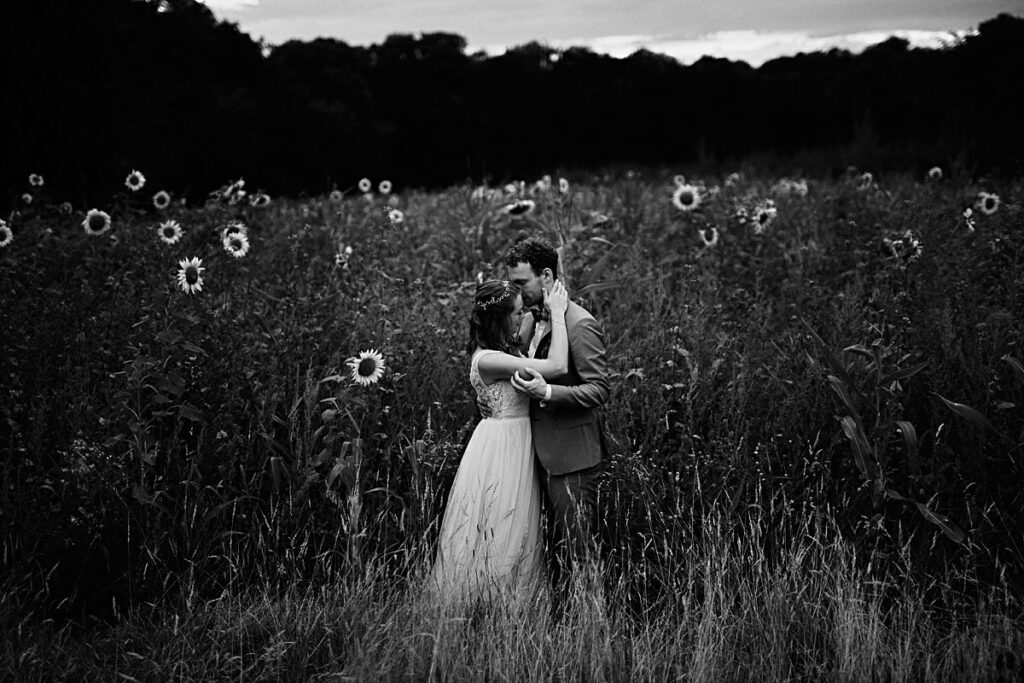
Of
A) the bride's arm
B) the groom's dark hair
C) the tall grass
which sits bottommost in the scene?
the tall grass

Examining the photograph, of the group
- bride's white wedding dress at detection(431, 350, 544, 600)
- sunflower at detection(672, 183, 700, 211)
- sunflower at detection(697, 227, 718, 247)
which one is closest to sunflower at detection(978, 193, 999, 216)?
sunflower at detection(697, 227, 718, 247)

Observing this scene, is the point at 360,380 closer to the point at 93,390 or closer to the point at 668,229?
the point at 93,390

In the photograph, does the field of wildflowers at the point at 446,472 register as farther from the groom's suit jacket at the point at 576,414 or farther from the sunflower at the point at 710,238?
the sunflower at the point at 710,238

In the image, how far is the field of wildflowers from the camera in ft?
8.96

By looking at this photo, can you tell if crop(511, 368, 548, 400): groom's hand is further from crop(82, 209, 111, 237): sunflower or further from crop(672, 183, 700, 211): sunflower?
crop(672, 183, 700, 211): sunflower

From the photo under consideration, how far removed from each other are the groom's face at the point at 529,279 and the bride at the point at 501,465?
0.14 metres

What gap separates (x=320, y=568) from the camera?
11.1ft

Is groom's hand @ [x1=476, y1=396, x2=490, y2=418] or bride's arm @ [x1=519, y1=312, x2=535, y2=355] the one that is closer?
groom's hand @ [x1=476, y1=396, x2=490, y2=418]

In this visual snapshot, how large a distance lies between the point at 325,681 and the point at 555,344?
1.43 m

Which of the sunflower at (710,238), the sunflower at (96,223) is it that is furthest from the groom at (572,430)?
the sunflower at (96,223)

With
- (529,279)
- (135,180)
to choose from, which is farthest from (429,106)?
(529,279)

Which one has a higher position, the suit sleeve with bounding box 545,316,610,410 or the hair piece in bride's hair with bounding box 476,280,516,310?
the hair piece in bride's hair with bounding box 476,280,516,310

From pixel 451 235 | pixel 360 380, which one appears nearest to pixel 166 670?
pixel 360 380

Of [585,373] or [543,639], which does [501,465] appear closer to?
[585,373]
